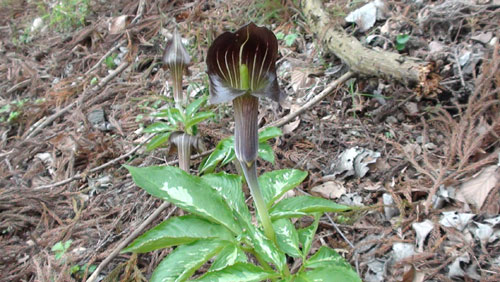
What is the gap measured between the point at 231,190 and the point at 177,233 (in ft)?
0.84

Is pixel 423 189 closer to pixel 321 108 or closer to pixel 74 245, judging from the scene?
pixel 321 108

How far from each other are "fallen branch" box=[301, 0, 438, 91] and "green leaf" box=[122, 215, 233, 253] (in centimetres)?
126

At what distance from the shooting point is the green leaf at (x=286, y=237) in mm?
1190

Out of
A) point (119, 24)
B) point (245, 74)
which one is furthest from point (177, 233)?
point (119, 24)

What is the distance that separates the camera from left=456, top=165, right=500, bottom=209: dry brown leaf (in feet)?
4.89

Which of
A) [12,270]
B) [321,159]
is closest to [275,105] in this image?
[321,159]

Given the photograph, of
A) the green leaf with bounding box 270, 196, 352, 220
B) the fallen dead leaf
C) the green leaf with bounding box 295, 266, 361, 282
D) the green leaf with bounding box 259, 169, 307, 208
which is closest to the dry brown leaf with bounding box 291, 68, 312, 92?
the fallen dead leaf

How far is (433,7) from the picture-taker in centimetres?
249

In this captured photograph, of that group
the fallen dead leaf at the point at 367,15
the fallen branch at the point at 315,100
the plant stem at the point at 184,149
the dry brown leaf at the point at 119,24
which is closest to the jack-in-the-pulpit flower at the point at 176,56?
the plant stem at the point at 184,149

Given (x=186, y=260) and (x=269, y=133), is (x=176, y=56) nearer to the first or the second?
(x=269, y=133)

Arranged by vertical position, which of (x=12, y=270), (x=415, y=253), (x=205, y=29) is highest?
(x=205, y=29)

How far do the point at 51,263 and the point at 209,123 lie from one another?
1141 millimetres

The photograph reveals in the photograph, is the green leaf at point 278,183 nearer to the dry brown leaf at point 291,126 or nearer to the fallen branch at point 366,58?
the dry brown leaf at point 291,126

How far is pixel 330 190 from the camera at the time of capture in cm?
178
